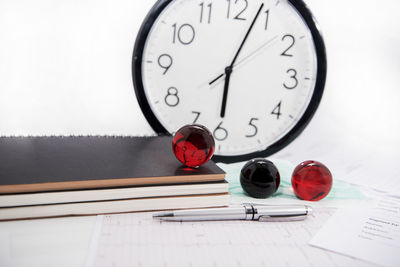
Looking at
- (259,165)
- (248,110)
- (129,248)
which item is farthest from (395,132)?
(129,248)

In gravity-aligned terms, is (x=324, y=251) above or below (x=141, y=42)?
below

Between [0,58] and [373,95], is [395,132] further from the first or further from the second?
[0,58]

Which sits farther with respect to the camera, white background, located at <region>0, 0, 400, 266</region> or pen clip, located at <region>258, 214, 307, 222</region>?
white background, located at <region>0, 0, 400, 266</region>

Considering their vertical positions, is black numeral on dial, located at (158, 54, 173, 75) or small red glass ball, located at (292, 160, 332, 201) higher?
black numeral on dial, located at (158, 54, 173, 75)

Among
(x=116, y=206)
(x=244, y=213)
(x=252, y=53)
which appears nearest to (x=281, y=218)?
(x=244, y=213)

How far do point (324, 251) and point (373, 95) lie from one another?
0.98 meters

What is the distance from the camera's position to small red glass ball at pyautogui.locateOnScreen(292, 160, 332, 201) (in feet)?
2.69

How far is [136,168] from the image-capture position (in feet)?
2.52

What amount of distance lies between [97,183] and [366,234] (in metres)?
0.52

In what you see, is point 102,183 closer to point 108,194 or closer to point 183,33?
point 108,194

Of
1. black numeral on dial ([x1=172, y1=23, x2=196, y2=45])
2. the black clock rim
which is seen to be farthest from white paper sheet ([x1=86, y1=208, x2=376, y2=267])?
black numeral on dial ([x1=172, y1=23, x2=196, y2=45])

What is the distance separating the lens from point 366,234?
700 millimetres

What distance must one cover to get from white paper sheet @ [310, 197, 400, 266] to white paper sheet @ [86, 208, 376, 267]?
0.03m

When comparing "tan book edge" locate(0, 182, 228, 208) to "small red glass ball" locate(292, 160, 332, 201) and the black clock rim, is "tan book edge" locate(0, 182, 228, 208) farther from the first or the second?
the black clock rim
